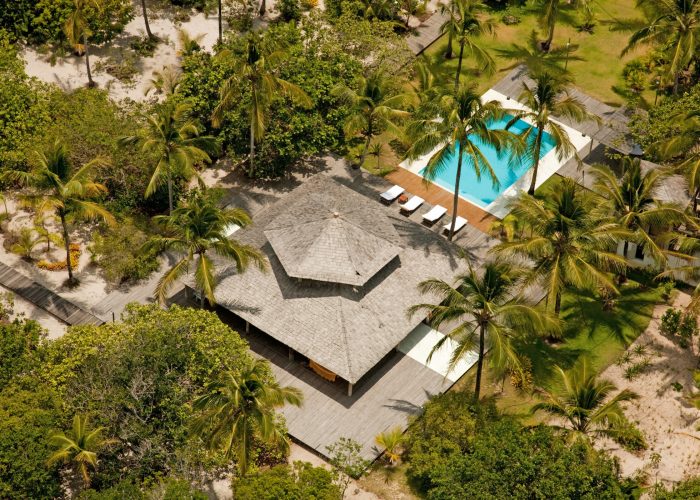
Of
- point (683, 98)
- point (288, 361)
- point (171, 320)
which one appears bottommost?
point (288, 361)

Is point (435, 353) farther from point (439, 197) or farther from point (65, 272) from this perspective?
point (65, 272)

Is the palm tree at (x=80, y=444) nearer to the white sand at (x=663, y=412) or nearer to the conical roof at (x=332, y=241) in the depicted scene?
the conical roof at (x=332, y=241)

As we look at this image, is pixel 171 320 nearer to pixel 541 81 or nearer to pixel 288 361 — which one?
pixel 288 361

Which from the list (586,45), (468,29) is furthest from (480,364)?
(586,45)

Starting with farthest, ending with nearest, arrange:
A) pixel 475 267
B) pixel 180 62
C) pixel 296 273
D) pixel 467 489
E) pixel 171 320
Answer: pixel 180 62
pixel 475 267
pixel 296 273
pixel 171 320
pixel 467 489

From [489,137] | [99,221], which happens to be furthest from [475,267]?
[99,221]

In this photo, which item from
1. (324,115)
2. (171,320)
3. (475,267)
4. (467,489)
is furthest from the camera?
(324,115)
